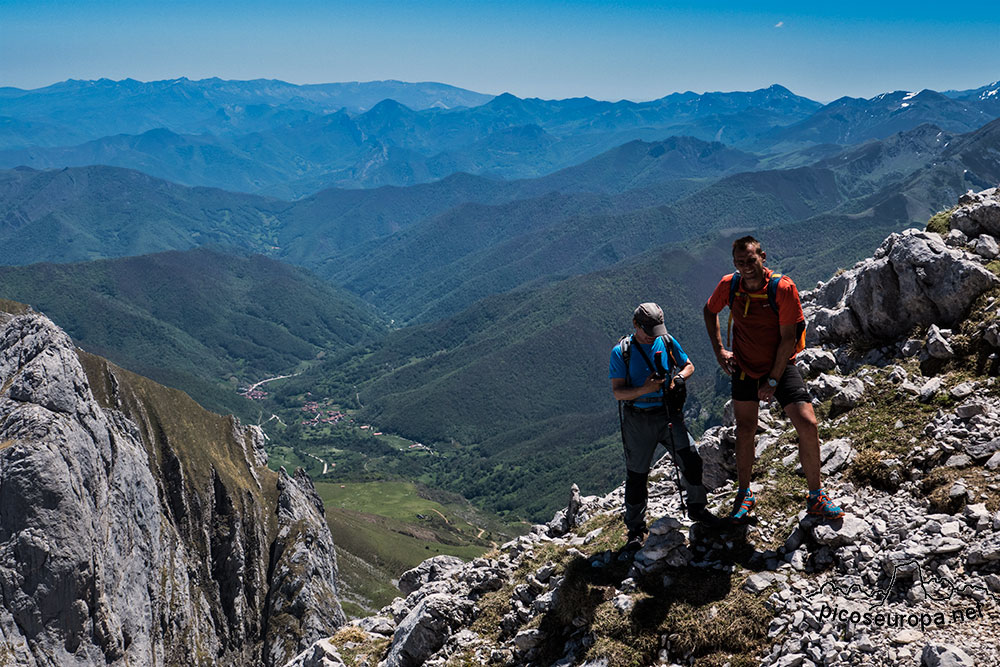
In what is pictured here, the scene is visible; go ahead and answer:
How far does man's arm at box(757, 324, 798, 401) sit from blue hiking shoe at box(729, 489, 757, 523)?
2.31m

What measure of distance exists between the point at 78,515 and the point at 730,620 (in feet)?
243

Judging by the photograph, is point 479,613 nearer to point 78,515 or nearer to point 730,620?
point 730,620

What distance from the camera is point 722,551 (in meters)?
13.7

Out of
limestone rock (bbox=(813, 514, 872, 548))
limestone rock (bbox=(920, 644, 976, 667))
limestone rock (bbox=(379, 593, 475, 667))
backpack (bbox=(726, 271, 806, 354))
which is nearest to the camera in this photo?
limestone rock (bbox=(920, 644, 976, 667))

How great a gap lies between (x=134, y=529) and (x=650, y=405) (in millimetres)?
86333

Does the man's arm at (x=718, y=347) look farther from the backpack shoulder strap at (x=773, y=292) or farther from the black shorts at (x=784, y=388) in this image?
the backpack shoulder strap at (x=773, y=292)

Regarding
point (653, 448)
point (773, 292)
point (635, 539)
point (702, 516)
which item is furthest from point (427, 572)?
point (773, 292)

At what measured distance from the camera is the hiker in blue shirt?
13953mm

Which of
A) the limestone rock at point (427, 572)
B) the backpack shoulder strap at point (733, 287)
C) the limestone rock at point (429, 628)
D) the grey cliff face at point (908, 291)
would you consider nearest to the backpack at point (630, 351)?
the backpack shoulder strap at point (733, 287)

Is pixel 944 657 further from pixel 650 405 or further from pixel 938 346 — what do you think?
pixel 938 346

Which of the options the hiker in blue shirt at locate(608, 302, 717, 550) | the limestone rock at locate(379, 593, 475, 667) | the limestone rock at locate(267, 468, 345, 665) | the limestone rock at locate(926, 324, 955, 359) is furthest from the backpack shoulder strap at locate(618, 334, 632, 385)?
the limestone rock at locate(267, 468, 345, 665)

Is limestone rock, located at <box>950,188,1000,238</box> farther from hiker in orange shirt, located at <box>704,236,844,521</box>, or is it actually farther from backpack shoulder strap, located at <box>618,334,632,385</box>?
backpack shoulder strap, located at <box>618,334,632,385</box>

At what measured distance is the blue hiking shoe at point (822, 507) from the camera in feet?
42.5

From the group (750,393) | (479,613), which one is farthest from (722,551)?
(479,613)
